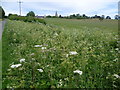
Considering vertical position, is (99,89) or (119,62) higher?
(119,62)

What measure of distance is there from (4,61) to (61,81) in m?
2.31

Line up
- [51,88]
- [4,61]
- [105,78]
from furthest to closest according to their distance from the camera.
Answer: [4,61]
[105,78]
[51,88]

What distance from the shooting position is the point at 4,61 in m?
4.85

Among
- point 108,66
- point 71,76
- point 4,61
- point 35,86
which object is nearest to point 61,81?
point 71,76

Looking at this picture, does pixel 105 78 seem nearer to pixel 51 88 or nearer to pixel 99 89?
pixel 99 89

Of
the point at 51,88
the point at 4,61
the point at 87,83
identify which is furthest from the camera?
the point at 4,61

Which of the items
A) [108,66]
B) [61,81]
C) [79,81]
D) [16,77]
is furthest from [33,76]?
[108,66]

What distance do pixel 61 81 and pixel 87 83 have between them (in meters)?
0.55

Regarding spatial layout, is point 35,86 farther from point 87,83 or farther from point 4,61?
point 4,61

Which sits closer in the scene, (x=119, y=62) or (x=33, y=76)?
(x=33, y=76)

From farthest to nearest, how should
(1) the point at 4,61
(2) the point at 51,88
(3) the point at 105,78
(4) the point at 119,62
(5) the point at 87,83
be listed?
(1) the point at 4,61, (4) the point at 119,62, (3) the point at 105,78, (5) the point at 87,83, (2) the point at 51,88

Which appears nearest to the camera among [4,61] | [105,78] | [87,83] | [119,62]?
[87,83]

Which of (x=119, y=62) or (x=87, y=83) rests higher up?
(x=119, y=62)

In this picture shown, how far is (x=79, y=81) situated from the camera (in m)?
3.28
